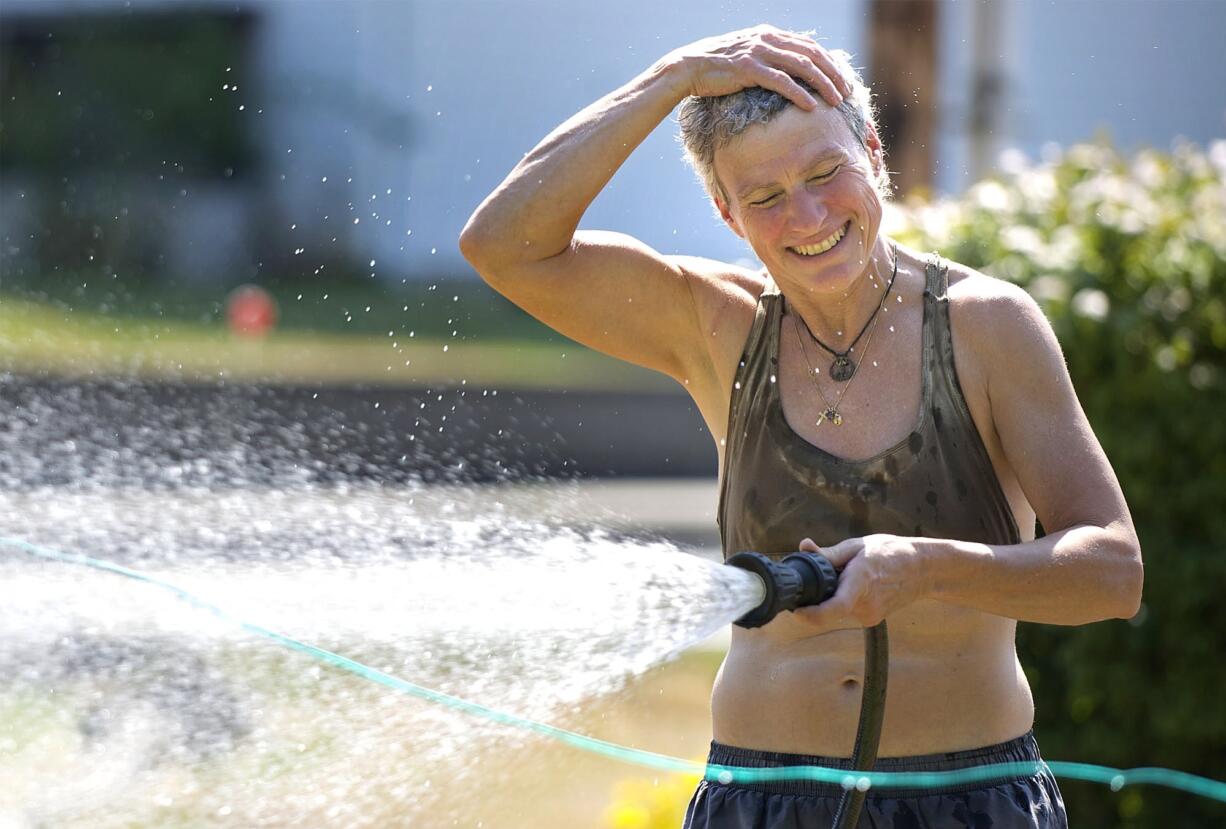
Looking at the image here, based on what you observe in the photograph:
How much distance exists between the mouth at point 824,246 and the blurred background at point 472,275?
17.2 inches

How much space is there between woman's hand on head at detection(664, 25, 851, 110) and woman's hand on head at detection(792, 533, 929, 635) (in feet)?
2.08

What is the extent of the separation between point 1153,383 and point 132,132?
14324mm

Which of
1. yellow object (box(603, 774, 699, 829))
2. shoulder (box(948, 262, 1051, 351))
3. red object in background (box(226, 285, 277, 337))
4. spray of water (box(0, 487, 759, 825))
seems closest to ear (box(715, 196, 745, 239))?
shoulder (box(948, 262, 1051, 351))

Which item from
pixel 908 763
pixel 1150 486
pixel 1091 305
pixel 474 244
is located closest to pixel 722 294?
pixel 474 244

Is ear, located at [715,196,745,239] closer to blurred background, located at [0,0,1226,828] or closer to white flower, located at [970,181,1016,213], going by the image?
blurred background, located at [0,0,1226,828]

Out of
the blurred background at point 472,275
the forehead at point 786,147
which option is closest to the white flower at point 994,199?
the blurred background at point 472,275

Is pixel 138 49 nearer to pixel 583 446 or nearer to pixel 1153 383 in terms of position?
pixel 583 446

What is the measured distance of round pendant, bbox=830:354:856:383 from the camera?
2283 millimetres

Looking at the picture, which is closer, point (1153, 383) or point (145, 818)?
point (145, 818)

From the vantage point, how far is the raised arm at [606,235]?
223 centimetres

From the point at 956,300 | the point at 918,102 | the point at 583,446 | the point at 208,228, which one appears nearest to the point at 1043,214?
the point at 956,300

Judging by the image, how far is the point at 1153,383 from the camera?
4.10 m

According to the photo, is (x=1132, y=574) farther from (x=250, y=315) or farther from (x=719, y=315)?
(x=250, y=315)

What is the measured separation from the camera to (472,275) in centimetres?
1581
